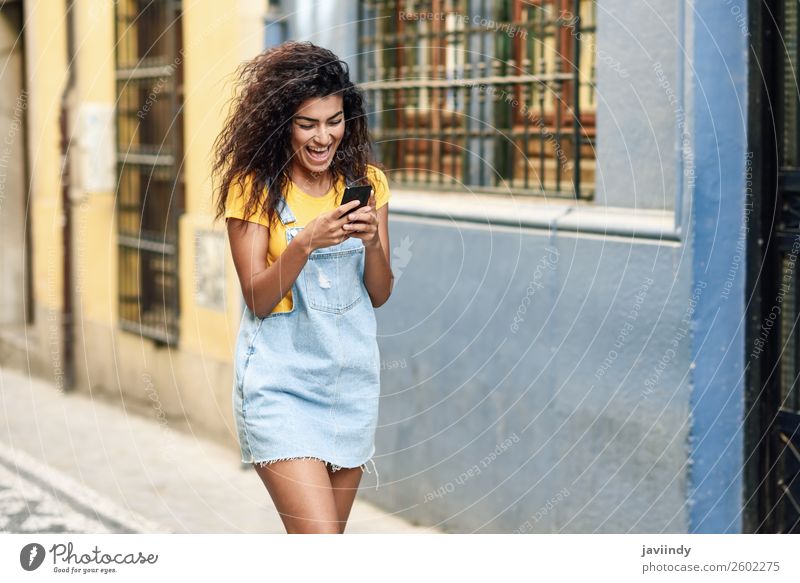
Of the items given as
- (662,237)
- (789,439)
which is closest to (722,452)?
(789,439)

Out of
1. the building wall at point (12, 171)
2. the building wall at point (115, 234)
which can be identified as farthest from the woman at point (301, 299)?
the building wall at point (12, 171)

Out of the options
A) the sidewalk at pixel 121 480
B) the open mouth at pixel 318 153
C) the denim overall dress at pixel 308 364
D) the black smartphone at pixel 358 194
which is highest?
the open mouth at pixel 318 153

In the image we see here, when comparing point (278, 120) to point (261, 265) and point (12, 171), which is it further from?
point (12, 171)

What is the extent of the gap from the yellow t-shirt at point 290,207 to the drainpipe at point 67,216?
6.36 m

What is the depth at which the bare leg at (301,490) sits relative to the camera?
361 cm

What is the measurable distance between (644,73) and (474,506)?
211 cm

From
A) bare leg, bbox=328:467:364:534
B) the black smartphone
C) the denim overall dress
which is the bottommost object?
bare leg, bbox=328:467:364:534

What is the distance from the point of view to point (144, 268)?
31.2 ft

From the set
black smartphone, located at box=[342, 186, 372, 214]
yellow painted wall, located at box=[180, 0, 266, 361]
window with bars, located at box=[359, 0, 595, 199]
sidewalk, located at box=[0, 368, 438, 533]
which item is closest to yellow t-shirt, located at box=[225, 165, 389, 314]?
A: black smartphone, located at box=[342, 186, 372, 214]

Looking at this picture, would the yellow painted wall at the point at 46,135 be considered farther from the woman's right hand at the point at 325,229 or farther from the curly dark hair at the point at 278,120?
the woman's right hand at the point at 325,229

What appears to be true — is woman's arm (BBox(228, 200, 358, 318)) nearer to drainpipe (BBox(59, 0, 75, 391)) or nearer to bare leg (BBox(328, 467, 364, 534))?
bare leg (BBox(328, 467, 364, 534))

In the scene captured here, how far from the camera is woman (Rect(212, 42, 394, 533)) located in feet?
11.8

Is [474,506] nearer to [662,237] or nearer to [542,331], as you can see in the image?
[542,331]
